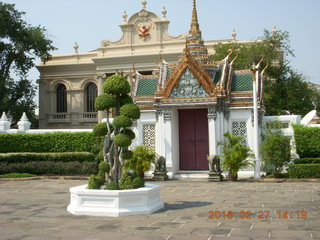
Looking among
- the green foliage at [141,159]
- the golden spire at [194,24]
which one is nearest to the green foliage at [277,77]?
the golden spire at [194,24]

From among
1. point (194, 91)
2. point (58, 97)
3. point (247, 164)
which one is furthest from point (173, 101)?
point (58, 97)

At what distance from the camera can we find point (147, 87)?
682 inches

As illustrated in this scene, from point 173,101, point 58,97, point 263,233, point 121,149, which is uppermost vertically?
point 58,97

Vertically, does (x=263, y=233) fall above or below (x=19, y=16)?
below

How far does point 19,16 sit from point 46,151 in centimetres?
1621

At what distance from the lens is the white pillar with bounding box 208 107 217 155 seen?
15.7 metres

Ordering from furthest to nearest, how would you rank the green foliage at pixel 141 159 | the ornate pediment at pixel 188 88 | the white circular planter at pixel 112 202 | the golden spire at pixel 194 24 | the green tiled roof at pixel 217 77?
1. the golden spire at pixel 194 24
2. the green tiled roof at pixel 217 77
3. the ornate pediment at pixel 188 88
4. the green foliage at pixel 141 159
5. the white circular planter at pixel 112 202

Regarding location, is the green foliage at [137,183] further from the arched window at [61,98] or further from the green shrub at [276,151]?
the arched window at [61,98]

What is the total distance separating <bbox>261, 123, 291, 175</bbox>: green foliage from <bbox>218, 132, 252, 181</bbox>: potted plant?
2.01ft

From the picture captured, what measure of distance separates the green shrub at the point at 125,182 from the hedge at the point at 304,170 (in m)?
7.61

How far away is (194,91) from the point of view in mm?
16047

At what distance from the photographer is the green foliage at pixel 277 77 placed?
2492 centimetres

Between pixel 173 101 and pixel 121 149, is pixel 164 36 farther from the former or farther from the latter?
pixel 121 149

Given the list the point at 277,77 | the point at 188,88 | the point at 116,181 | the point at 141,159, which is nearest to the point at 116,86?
the point at 116,181
